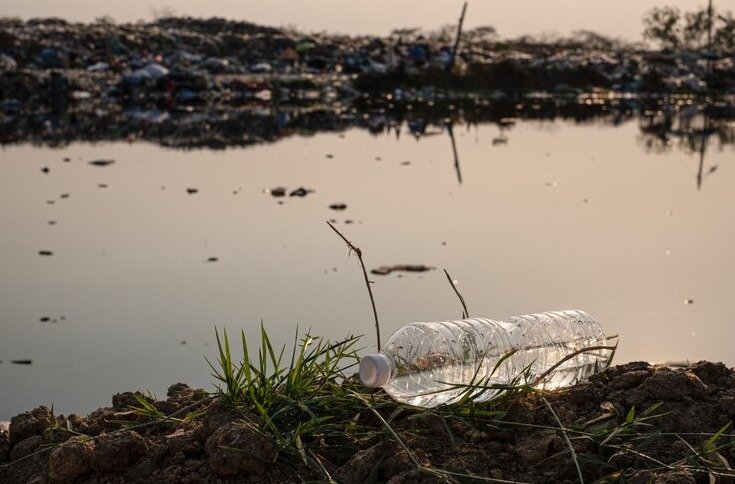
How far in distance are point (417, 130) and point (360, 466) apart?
1571 cm

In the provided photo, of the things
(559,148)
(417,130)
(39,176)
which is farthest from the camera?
(417,130)

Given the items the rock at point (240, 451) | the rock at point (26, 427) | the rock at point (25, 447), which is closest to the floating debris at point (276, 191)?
the rock at point (26, 427)

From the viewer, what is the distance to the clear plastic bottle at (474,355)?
2951 millimetres

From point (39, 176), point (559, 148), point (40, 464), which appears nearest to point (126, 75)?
point (559, 148)

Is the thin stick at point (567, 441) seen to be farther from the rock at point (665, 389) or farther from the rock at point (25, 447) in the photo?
the rock at point (25, 447)

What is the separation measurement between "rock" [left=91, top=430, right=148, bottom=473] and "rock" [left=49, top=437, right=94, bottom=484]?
0.07 ft

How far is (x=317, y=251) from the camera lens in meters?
7.75

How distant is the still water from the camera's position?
555 centimetres

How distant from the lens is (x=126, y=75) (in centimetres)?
2909

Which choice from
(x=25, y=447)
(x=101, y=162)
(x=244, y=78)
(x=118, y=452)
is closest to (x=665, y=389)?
(x=118, y=452)

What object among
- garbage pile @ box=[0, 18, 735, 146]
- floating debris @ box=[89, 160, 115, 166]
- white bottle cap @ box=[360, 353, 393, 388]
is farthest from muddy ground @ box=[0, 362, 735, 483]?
garbage pile @ box=[0, 18, 735, 146]

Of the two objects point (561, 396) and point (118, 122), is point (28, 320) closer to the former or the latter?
point (561, 396)

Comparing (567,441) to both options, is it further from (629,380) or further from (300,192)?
(300,192)

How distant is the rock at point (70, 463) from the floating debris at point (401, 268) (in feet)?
14.2
